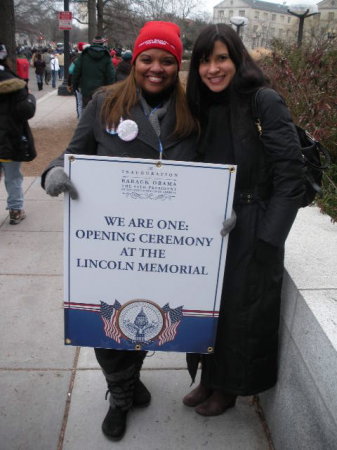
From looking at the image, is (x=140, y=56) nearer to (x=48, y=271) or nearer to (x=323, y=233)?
(x=323, y=233)

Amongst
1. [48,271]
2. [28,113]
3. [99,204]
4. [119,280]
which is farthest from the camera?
[28,113]

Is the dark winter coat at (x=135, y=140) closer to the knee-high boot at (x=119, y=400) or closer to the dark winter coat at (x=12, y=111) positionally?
the knee-high boot at (x=119, y=400)

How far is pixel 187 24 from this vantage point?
35.7 m

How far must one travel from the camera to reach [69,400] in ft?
8.92

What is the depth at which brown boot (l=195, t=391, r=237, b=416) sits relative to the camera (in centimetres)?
263

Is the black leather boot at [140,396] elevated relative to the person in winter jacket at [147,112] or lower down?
lower down

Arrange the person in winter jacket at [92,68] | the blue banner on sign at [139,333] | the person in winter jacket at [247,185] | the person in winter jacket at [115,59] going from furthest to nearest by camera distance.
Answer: the person in winter jacket at [115,59] < the person in winter jacket at [92,68] < the blue banner on sign at [139,333] < the person in winter jacket at [247,185]

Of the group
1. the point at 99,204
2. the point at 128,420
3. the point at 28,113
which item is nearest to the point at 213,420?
the point at 128,420

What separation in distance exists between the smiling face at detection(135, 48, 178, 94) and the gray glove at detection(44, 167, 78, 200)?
21.9 inches

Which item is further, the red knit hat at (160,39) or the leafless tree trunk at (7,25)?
the leafless tree trunk at (7,25)

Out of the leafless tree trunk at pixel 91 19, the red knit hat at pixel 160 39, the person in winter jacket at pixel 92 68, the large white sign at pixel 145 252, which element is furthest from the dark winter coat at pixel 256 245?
the leafless tree trunk at pixel 91 19

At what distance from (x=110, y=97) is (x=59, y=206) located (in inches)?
152

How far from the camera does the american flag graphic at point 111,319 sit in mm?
2158

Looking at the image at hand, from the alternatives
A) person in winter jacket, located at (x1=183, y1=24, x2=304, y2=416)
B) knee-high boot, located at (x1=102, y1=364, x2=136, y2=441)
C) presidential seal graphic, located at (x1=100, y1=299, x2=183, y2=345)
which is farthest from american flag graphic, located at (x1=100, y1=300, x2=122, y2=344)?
person in winter jacket, located at (x1=183, y1=24, x2=304, y2=416)
